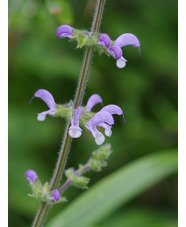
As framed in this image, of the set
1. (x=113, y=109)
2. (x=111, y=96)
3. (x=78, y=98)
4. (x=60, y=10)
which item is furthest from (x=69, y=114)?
(x=111, y=96)

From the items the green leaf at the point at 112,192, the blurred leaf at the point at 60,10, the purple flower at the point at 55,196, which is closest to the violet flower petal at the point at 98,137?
the purple flower at the point at 55,196

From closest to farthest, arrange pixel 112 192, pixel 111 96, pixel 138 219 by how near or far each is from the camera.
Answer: pixel 112 192
pixel 138 219
pixel 111 96

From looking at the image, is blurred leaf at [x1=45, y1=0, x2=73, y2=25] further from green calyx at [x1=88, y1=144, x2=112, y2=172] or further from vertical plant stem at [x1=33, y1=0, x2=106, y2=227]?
green calyx at [x1=88, y1=144, x2=112, y2=172]

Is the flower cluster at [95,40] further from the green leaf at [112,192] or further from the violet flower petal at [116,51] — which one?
the green leaf at [112,192]

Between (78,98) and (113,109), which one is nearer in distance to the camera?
(78,98)

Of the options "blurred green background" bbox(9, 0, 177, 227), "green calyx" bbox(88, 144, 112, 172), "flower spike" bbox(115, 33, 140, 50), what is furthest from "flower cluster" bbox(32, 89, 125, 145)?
"blurred green background" bbox(9, 0, 177, 227)

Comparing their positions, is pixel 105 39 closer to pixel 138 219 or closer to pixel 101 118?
pixel 101 118

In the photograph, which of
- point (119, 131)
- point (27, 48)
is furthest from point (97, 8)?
point (119, 131)
